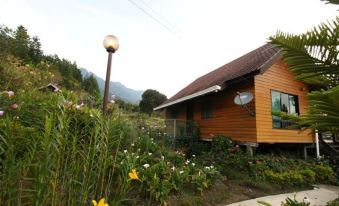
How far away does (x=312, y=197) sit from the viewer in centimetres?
764

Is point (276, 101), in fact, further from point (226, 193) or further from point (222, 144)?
point (226, 193)

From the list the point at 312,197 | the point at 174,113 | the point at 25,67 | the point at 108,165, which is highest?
the point at 25,67

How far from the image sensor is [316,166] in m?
10.9

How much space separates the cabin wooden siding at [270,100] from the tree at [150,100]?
77.3ft

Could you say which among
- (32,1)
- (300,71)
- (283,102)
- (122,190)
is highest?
(32,1)

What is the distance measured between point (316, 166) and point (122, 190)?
38.4ft

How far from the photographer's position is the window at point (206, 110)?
1433 centimetres

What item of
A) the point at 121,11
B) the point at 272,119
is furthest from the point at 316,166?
the point at 121,11

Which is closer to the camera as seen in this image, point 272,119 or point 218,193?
point 218,193

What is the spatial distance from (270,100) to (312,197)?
5197mm

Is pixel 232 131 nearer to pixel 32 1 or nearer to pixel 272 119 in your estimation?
pixel 272 119

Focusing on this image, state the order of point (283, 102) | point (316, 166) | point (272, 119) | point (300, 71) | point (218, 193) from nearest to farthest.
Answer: point (300, 71), point (218, 193), point (316, 166), point (272, 119), point (283, 102)

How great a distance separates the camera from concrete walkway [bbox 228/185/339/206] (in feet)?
21.9

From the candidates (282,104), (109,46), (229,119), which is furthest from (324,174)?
(109,46)
